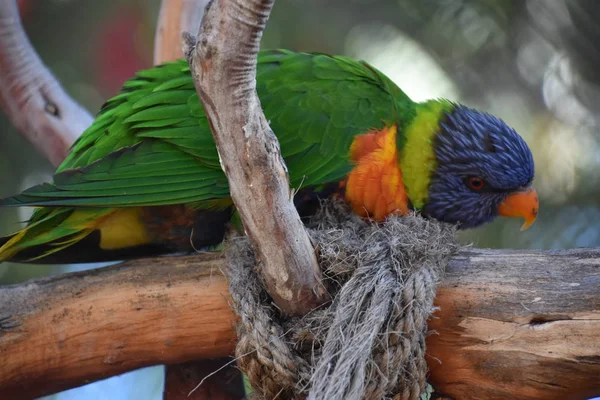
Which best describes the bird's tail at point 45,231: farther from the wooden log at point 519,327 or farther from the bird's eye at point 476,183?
the bird's eye at point 476,183

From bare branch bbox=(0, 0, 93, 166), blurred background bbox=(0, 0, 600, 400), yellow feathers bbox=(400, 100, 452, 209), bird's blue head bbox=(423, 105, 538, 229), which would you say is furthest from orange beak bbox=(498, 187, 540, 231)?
bare branch bbox=(0, 0, 93, 166)

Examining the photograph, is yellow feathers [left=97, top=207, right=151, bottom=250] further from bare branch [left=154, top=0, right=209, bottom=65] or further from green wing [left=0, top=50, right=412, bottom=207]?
bare branch [left=154, top=0, right=209, bottom=65]

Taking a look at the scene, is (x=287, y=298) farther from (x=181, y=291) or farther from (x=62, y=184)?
(x=62, y=184)

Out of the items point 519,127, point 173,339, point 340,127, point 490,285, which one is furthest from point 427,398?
point 519,127

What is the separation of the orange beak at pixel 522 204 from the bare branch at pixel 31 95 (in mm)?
1801

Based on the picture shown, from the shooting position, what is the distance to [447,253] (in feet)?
5.53

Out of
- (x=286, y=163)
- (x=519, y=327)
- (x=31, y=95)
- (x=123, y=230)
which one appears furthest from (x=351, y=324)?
(x=31, y=95)

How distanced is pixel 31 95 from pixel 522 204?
7.03 feet

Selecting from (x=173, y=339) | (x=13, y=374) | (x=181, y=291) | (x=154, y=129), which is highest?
(x=154, y=129)

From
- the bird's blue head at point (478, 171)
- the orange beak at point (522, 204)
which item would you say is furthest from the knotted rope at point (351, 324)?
the orange beak at point (522, 204)

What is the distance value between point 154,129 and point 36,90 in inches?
46.3

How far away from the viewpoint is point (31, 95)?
9.14 ft

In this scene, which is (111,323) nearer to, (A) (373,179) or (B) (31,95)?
(A) (373,179)

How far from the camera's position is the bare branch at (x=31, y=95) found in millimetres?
2756
